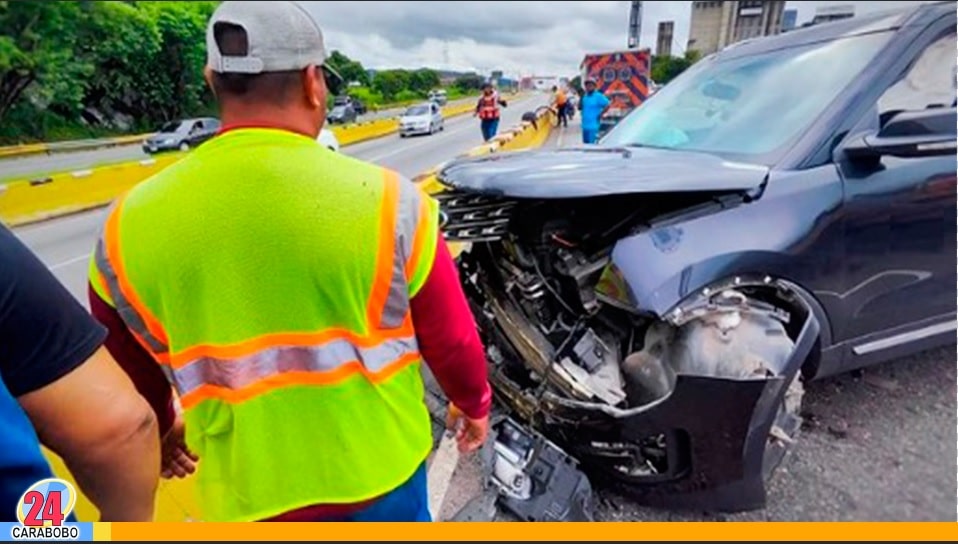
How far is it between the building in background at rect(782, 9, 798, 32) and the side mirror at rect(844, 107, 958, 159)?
1225 millimetres

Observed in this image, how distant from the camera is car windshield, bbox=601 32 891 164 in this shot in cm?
205

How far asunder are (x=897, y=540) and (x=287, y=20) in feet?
6.13

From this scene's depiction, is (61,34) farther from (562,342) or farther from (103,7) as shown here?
(562,342)

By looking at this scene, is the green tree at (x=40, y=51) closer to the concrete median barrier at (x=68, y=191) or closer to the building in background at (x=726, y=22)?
the concrete median barrier at (x=68, y=191)

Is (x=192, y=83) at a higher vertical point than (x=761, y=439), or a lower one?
higher

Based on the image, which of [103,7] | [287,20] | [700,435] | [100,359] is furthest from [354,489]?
[103,7]

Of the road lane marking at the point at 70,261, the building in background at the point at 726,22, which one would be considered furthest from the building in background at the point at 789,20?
the road lane marking at the point at 70,261

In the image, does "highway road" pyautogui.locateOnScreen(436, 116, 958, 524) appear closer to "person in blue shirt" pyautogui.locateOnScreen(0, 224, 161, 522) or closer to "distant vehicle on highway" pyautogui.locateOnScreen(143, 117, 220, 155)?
"person in blue shirt" pyautogui.locateOnScreen(0, 224, 161, 522)

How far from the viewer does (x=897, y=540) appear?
1332 mm

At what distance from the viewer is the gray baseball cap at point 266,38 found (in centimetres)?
90

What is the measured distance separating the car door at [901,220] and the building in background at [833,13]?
23.6 inches

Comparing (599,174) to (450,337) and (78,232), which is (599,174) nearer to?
(450,337)

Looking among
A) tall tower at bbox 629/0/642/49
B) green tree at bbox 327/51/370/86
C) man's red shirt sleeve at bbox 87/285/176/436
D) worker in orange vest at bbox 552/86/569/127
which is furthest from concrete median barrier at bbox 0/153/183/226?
worker in orange vest at bbox 552/86/569/127

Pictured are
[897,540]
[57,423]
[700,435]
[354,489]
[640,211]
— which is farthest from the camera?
[640,211]
